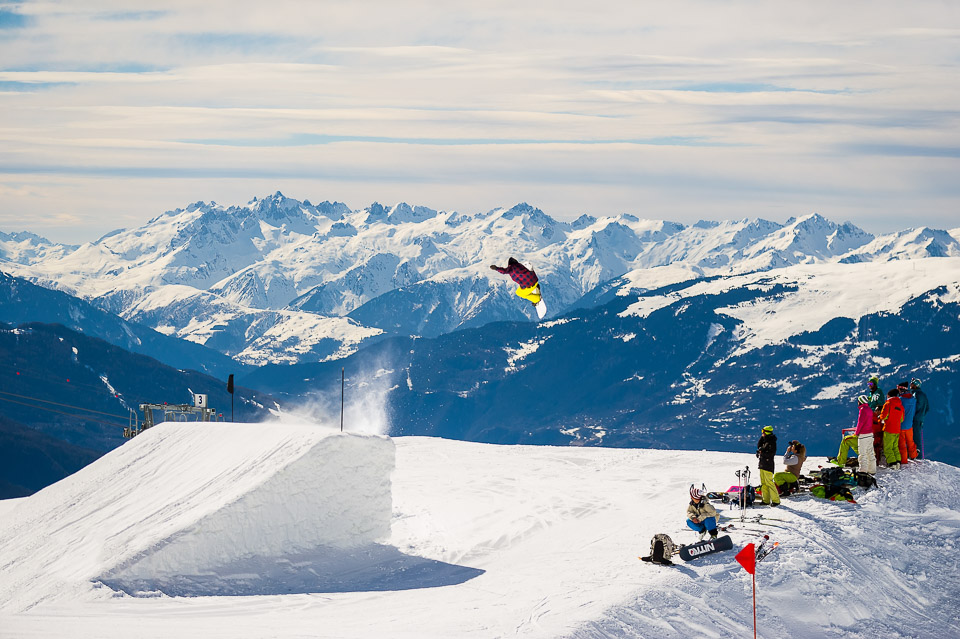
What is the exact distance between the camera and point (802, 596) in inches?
949

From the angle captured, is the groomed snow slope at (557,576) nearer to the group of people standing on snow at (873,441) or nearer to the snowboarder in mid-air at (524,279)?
the group of people standing on snow at (873,441)

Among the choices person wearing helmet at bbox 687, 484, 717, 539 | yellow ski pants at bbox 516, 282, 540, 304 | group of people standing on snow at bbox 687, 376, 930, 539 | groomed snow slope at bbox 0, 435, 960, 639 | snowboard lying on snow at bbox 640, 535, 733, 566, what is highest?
yellow ski pants at bbox 516, 282, 540, 304

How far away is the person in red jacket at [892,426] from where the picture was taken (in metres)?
30.3

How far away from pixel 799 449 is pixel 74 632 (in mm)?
19824

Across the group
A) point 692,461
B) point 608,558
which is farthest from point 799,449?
point 692,461

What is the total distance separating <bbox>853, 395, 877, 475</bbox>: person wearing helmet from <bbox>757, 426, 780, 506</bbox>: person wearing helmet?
360 centimetres

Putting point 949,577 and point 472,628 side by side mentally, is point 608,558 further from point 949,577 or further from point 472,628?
point 949,577

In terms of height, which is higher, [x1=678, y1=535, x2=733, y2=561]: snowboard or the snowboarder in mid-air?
the snowboarder in mid-air

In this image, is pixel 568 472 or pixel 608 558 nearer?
pixel 608 558

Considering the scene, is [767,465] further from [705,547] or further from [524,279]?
[524,279]

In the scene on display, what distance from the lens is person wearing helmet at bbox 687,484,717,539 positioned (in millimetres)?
24609

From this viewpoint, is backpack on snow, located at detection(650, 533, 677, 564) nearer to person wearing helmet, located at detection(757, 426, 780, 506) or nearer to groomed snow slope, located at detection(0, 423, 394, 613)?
person wearing helmet, located at detection(757, 426, 780, 506)

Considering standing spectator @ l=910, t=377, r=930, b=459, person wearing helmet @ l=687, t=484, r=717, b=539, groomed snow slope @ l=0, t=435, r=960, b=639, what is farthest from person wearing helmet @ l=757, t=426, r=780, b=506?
standing spectator @ l=910, t=377, r=930, b=459

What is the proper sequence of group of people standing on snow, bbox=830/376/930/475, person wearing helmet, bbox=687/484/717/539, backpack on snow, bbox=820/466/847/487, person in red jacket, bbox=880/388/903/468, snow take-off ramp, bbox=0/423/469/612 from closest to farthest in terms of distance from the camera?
person wearing helmet, bbox=687/484/717/539
snow take-off ramp, bbox=0/423/469/612
backpack on snow, bbox=820/466/847/487
group of people standing on snow, bbox=830/376/930/475
person in red jacket, bbox=880/388/903/468
